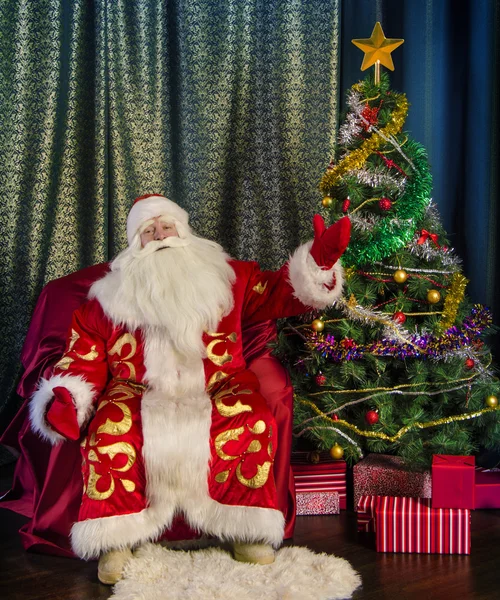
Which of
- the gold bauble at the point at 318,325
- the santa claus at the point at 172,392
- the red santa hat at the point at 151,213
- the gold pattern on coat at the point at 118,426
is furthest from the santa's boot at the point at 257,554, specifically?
the red santa hat at the point at 151,213

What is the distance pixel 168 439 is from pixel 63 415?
1.27ft

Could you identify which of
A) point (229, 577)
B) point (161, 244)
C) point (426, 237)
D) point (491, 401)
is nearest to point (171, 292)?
point (161, 244)

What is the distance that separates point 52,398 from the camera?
8.45 feet

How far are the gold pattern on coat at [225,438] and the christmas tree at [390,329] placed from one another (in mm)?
695

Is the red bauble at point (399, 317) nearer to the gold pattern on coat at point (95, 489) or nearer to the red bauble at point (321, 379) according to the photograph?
the red bauble at point (321, 379)

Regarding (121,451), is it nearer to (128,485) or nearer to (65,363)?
(128,485)

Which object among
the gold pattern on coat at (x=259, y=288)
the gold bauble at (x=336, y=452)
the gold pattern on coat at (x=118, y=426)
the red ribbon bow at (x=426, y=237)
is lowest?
the gold bauble at (x=336, y=452)

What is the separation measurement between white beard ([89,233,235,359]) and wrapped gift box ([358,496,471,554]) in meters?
0.91

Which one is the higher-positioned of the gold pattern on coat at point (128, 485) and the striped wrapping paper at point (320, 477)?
the gold pattern on coat at point (128, 485)

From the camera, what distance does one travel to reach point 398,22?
4004 mm

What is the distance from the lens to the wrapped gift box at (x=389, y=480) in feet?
9.82

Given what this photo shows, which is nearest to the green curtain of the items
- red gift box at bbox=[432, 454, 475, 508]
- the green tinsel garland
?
the green tinsel garland

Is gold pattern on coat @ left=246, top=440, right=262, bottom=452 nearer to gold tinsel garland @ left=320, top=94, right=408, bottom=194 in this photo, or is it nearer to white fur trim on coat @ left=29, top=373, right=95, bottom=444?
white fur trim on coat @ left=29, top=373, right=95, bottom=444

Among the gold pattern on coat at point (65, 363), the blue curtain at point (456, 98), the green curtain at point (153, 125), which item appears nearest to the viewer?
the gold pattern on coat at point (65, 363)
